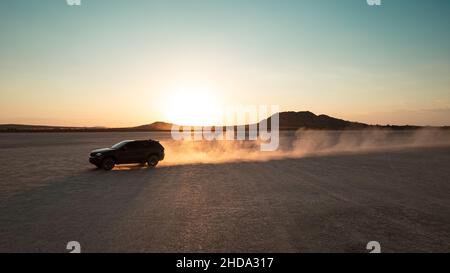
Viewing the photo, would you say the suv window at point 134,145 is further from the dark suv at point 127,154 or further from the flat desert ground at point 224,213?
the flat desert ground at point 224,213

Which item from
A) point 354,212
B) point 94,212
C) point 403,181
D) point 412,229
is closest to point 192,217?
point 94,212

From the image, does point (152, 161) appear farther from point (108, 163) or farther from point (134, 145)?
point (108, 163)

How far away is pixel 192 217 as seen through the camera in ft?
30.5

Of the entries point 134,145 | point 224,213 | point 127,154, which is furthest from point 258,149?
point 224,213

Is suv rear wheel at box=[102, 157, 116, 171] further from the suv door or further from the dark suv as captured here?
the suv door

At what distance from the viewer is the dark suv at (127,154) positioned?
19.9 m

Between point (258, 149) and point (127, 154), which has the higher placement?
point (127, 154)

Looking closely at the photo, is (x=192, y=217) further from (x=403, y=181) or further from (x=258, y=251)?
(x=403, y=181)

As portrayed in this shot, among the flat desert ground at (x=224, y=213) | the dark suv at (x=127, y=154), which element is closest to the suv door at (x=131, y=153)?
the dark suv at (x=127, y=154)

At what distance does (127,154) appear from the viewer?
68.7 feet

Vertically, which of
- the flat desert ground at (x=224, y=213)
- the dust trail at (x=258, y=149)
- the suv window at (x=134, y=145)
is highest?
the suv window at (x=134, y=145)

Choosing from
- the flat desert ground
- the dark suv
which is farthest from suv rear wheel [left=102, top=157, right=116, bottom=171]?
the flat desert ground
